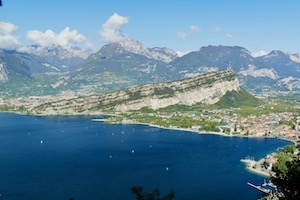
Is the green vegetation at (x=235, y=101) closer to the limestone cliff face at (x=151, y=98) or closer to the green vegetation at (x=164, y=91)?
the limestone cliff face at (x=151, y=98)

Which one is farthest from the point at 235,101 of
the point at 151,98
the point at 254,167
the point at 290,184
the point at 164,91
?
the point at 290,184

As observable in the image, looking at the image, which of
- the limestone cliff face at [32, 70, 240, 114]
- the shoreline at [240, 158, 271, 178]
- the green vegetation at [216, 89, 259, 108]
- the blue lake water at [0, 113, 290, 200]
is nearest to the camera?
the blue lake water at [0, 113, 290, 200]

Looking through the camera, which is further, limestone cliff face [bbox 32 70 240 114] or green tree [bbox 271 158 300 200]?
limestone cliff face [bbox 32 70 240 114]

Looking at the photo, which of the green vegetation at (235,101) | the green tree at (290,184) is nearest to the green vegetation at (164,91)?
the green vegetation at (235,101)

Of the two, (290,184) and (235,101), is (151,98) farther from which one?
(290,184)

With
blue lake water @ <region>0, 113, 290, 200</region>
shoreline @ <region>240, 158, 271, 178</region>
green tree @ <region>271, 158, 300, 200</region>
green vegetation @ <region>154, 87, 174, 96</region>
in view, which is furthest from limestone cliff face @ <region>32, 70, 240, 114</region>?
green tree @ <region>271, 158, 300, 200</region>

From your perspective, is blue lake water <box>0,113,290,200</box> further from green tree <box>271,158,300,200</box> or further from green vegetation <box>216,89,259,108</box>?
green vegetation <box>216,89,259,108</box>

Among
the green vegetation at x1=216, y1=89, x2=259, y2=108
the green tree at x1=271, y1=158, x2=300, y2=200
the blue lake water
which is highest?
the green vegetation at x1=216, y1=89, x2=259, y2=108
